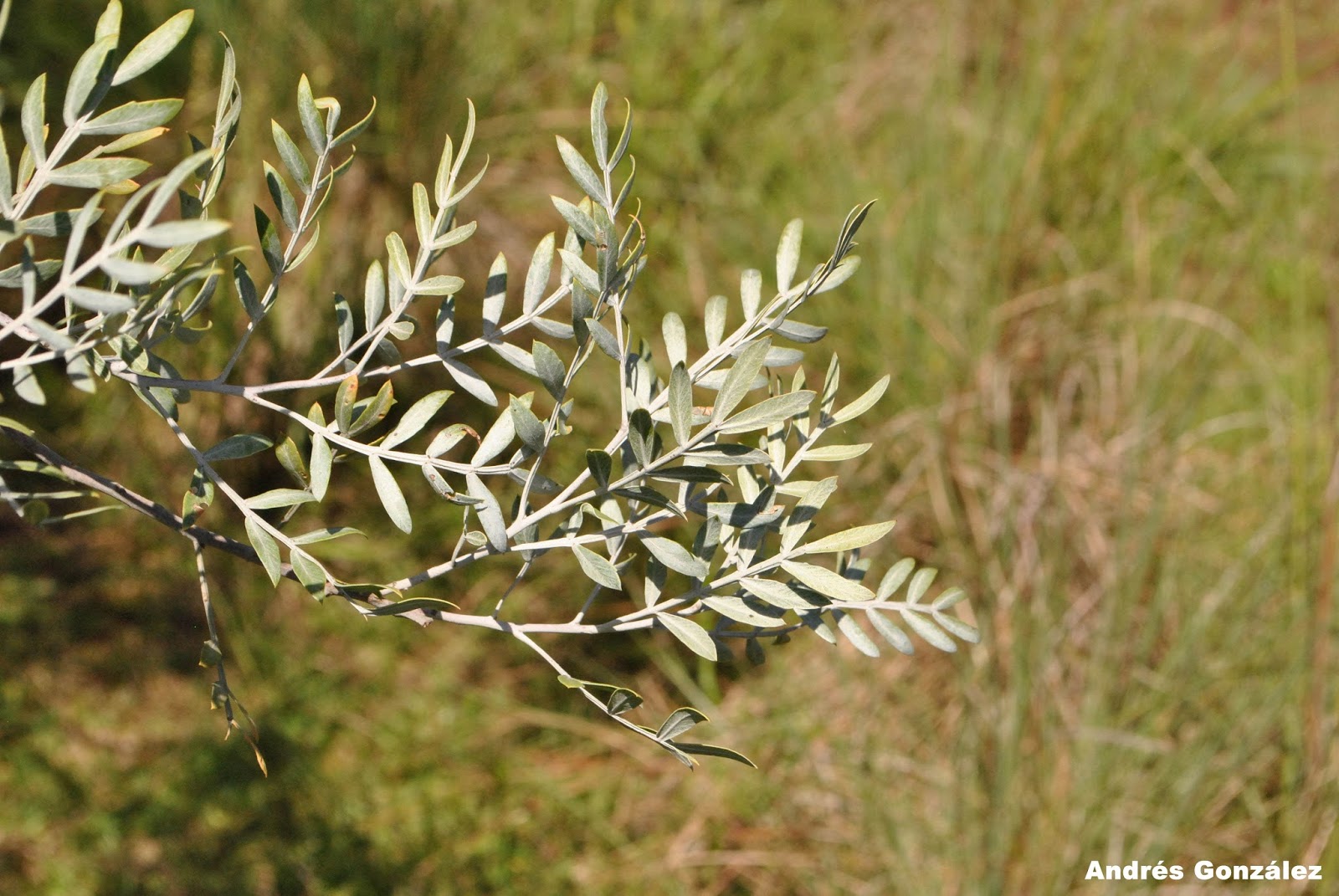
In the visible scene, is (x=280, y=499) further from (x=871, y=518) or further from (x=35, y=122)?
(x=871, y=518)

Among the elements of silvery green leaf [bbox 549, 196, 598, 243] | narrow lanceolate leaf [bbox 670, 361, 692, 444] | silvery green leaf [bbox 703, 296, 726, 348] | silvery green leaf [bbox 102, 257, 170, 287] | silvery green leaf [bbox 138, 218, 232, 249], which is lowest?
narrow lanceolate leaf [bbox 670, 361, 692, 444]

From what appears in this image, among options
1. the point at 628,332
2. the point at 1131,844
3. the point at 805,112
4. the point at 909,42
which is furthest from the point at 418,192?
the point at 909,42

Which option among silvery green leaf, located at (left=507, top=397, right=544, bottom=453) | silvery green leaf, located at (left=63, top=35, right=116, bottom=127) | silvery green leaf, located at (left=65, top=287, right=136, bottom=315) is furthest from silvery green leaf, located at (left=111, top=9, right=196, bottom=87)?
silvery green leaf, located at (left=507, top=397, right=544, bottom=453)

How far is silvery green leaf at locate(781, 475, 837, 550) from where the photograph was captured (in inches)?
23.1

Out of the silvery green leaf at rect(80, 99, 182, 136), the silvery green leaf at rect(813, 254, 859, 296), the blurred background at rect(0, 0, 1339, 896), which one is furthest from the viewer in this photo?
the blurred background at rect(0, 0, 1339, 896)

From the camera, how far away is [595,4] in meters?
2.75

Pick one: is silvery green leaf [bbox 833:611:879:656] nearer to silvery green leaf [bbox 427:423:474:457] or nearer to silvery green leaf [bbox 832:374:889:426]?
silvery green leaf [bbox 832:374:889:426]

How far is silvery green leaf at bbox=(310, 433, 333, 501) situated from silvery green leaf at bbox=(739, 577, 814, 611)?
0.77 ft

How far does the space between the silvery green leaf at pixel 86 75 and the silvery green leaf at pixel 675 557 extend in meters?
0.35

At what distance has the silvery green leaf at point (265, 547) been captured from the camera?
0.53 m

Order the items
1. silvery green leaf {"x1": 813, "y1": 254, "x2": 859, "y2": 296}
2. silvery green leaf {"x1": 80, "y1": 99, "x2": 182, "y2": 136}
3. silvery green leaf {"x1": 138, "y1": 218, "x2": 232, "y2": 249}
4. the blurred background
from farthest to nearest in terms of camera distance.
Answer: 1. the blurred background
2. silvery green leaf {"x1": 813, "y1": 254, "x2": 859, "y2": 296}
3. silvery green leaf {"x1": 80, "y1": 99, "x2": 182, "y2": 136}
4. silvery green leaf {"x1": 138, "y1": 218, "x2": 232, "y2": 249}

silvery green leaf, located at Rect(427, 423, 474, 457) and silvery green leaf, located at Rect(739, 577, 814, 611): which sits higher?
silvery green leaf, located at Rect(427, 423, 474, 457)

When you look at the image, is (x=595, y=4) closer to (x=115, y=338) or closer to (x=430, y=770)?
(x=430, y=770)

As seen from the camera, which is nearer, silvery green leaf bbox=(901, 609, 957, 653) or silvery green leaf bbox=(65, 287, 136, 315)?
silvery green leaf bbox=(65, 287, 136, 315)
